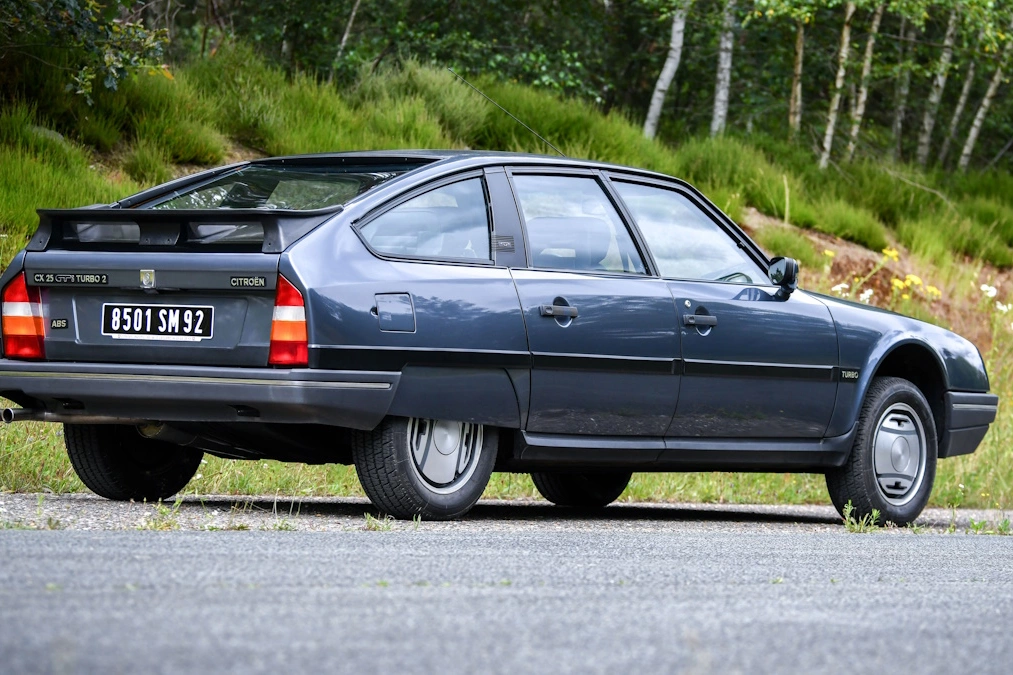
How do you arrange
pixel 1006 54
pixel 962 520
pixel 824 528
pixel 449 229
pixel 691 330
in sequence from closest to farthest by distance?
1. pixel 449 229
2. pixel 691 330
3. pixel 824 528
4. pixel 962 520
5. pixel 1006 54

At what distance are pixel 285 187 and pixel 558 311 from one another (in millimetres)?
1230

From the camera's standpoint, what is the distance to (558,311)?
5996 millimetres

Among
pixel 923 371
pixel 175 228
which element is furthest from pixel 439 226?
pixel 923 371

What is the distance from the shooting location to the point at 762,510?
841cm

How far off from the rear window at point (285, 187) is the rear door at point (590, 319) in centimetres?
67

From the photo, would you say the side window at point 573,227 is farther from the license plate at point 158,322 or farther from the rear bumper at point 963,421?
the rear bumper at point 963,421

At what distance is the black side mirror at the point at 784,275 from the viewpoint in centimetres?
689

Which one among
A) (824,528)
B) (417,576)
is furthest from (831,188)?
(417,576)

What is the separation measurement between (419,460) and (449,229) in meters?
0.94

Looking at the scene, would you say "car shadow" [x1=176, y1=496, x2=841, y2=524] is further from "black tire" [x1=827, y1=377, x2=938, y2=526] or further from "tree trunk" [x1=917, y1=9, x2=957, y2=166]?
"tree trunk" [x1=917, y1=9, x2=957, y2=166]

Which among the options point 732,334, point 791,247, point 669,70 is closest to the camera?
point 732,334

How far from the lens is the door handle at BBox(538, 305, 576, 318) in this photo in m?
5.95

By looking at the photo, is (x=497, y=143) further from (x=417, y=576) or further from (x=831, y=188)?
(x=417, y=576)

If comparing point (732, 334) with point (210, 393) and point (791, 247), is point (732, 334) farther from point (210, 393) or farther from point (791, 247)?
point (791, 247)
